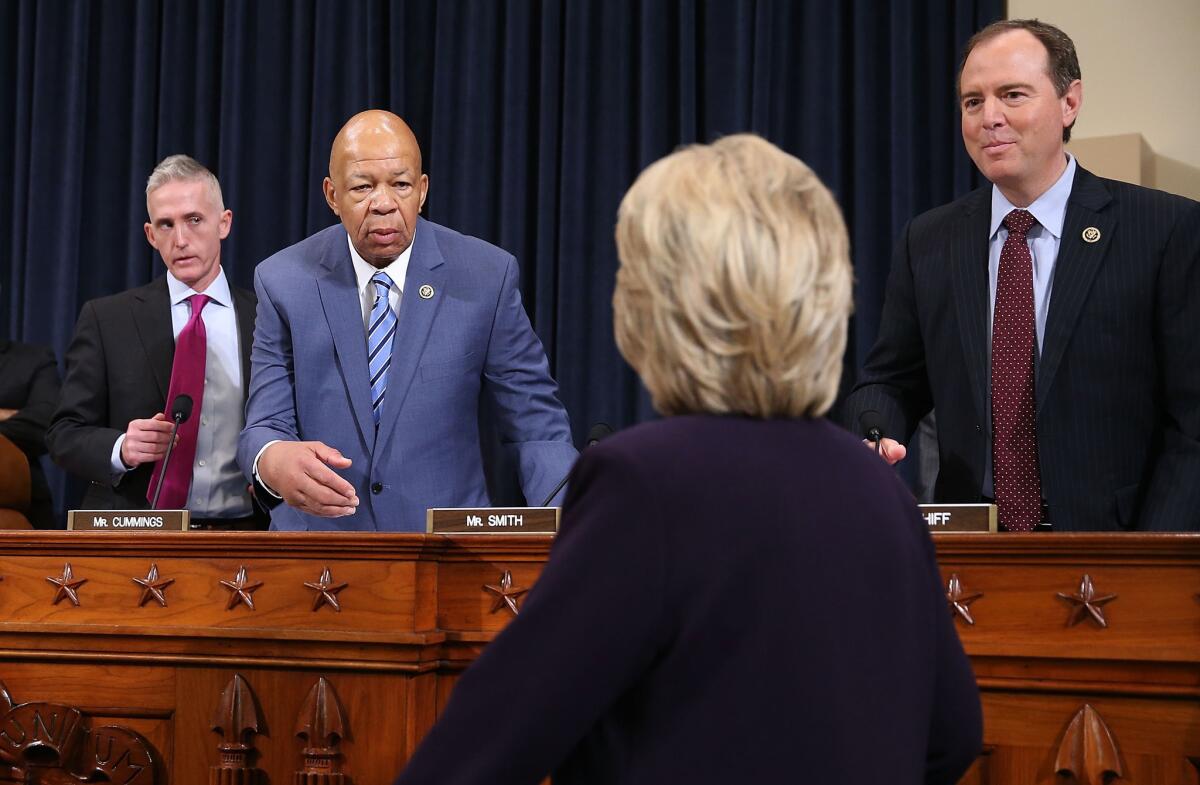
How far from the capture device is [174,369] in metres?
3.18

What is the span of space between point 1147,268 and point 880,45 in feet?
6.40

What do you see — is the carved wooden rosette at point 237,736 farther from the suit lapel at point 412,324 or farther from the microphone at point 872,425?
the microphone at point 872,425

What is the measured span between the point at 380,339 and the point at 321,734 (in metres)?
0.98

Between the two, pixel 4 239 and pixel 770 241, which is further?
pixel 4 239

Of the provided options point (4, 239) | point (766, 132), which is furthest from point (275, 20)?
point (766, 132)

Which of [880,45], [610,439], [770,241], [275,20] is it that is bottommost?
[610,439]

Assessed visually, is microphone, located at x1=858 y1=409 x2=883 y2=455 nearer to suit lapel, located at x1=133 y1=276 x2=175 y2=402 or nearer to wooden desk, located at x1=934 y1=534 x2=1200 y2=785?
wooden desk, located at x1=934 y1=534 x2=1200 y2=785

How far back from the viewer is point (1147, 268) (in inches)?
84.1

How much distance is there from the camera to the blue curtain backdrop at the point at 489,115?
3.86 m

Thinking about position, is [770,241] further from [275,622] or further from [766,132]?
[766,132]

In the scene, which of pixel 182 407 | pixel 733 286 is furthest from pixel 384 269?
pixel 733 286

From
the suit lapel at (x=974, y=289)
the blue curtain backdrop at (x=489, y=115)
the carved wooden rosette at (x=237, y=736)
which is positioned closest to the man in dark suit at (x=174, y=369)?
the blue curtain backdrop at (x=489, y=115)

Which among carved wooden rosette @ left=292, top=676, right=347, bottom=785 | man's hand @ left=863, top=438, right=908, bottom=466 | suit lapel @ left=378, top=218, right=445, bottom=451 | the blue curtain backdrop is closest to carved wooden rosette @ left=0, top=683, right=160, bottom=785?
carved wooden rosette @ left=292, top=676, right=347, bottom=785

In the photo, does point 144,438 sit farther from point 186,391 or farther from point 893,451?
point 893,451
